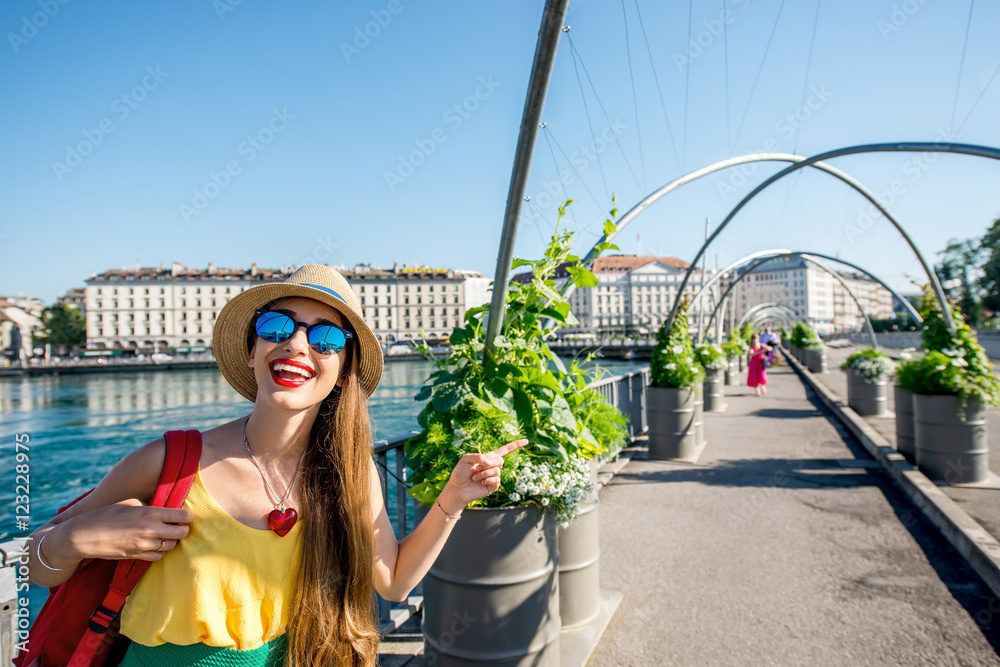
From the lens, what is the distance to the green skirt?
5.15ft

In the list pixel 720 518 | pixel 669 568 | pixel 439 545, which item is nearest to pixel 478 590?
pixel 439 545

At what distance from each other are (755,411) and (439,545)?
580 inches

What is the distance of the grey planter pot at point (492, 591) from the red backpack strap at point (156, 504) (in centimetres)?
147

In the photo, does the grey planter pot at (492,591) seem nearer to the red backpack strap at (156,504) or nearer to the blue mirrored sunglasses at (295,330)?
the blue mirrored sunglasses at (295,330)

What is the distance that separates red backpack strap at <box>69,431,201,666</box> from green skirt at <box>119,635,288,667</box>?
3.8 inches

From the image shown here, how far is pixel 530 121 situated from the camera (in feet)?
8.75

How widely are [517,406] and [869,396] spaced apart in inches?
502

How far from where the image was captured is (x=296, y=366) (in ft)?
5.86

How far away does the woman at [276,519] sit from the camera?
154cm

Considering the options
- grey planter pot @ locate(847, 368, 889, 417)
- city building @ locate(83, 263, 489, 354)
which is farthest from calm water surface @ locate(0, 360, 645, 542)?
city building @ locate(83, 263, 489, 354)

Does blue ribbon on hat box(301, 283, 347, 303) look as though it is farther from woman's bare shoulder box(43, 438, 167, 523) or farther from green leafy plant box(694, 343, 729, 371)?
green leafy plant box(694, 343, 729, 371)

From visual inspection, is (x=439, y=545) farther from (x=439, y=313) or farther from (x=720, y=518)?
(x=439, y=313)

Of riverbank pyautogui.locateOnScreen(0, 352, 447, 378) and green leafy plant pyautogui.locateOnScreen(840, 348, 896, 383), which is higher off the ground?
green leafy plant pyautogui.locateOnScreen(840, 348, 896, 383)

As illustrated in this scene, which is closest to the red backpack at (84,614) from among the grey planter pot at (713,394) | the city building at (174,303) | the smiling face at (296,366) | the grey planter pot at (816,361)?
the smiling face at (296,366)
